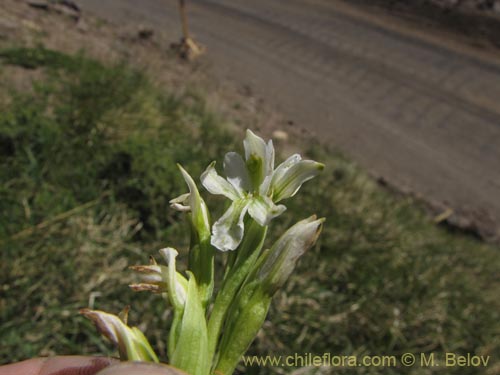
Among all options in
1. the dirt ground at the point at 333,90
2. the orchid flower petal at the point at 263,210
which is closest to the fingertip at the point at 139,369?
the orchid flower petal at the point at 263,210

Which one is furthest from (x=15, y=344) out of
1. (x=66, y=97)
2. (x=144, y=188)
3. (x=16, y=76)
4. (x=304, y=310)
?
(x=16, y=76)

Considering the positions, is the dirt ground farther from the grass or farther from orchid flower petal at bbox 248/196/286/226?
orchid flower petal at bbox 248/196/286/226

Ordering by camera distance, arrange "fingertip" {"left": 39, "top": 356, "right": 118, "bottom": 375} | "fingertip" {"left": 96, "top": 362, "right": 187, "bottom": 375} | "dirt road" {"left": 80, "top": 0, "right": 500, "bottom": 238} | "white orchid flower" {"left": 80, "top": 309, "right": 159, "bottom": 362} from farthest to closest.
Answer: "dirt road" {"left": 80, "top": 0, "right": 500, "bottom": 238} < "fingertip" {"left": 39, "top": 356, "right": 118, "bottom": 375} < "white orchid flower" {"left": 80, "top": 309, "right": 159, "bottom": 362} < "fingertip" {"left": 96, "top": 362, "right": 187, "bottom": 375}

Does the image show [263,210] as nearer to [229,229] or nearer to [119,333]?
[229,229]

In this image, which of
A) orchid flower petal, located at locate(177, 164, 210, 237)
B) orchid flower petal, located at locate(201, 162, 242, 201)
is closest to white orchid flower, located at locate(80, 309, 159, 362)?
orchid flower petal, located at locate(177, 164, 210, 237)

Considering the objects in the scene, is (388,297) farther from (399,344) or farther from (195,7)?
(195,7)

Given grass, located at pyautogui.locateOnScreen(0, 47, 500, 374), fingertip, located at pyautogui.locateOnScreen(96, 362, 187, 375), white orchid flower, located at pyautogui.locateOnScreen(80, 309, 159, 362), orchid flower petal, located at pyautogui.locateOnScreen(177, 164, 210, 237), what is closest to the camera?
fingertip, located at pyautogui.locateOnScreen(96, 362, 187, 375)
